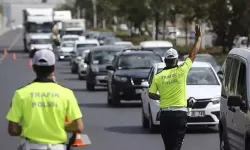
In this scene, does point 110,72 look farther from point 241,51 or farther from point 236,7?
point 236,7

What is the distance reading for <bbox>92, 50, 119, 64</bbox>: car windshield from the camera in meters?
34.4

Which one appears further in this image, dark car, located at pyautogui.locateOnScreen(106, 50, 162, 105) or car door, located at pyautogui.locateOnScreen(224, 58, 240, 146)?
dark car, located at pyautogui.locateOnScreen(106, 50, 162, 105)

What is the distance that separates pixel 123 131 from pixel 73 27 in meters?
72.2

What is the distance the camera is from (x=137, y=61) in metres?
27.1

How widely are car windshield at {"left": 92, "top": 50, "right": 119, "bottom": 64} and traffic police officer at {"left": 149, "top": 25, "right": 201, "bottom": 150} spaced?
22.1 metres

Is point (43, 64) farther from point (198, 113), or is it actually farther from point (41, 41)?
point (41, 41)

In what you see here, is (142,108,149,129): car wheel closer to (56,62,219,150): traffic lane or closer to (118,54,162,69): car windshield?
(56,62,219,150): traffic lane

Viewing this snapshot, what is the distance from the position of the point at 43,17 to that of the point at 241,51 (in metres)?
63.7

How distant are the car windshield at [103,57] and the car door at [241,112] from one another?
21790 mm

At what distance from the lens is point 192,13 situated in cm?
5338

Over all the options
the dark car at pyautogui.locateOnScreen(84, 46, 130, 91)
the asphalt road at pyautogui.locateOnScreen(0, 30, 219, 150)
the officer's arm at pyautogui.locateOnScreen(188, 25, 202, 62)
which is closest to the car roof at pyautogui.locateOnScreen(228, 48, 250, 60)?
the officer's arm at pyautogui.locateOnScreen(188, 25, 202, 62)

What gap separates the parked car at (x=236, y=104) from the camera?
38.7 ft

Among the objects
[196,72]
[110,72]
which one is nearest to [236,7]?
[110,72]

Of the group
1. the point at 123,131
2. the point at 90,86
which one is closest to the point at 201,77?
the point at 123,131
